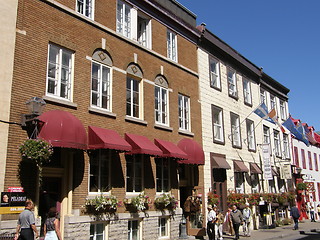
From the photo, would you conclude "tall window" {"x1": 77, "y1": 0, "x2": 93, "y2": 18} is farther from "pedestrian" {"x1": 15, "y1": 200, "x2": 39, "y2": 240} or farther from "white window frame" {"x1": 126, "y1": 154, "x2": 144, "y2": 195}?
"pedestrian" {"x1": 15, "y1": 200, "x2": 39, "y2": 240}

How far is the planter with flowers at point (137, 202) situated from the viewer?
1416 cm

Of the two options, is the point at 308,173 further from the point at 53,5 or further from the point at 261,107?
the point at 53,5

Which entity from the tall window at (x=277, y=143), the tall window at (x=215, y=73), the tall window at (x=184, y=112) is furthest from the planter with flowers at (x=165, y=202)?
the tall window at (x=277, y=143)

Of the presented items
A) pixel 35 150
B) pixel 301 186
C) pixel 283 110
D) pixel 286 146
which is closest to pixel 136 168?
pixel 35 150

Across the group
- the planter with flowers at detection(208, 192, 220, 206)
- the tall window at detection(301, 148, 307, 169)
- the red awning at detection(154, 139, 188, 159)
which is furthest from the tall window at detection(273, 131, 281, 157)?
the red awning at detection(154, 139, 188, 159)

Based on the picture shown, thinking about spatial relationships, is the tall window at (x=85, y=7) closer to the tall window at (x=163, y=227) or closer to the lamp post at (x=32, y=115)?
the lamp post at (x=32, y=115)

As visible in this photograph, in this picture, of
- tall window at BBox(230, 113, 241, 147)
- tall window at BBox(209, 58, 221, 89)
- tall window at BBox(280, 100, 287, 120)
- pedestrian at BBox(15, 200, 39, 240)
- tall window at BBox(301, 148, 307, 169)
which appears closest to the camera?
pedestrian at BBox(15, 200, 39, 240)

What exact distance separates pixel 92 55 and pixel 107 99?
5.97 feet

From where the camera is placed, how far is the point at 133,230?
575 inches

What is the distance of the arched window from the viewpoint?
15555 mm

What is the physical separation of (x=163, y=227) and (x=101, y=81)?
715 cm

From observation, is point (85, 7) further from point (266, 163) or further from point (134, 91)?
point (266, 163)

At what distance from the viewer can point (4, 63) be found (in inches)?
425

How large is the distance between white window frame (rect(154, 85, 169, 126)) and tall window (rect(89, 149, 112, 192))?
4007 mm
